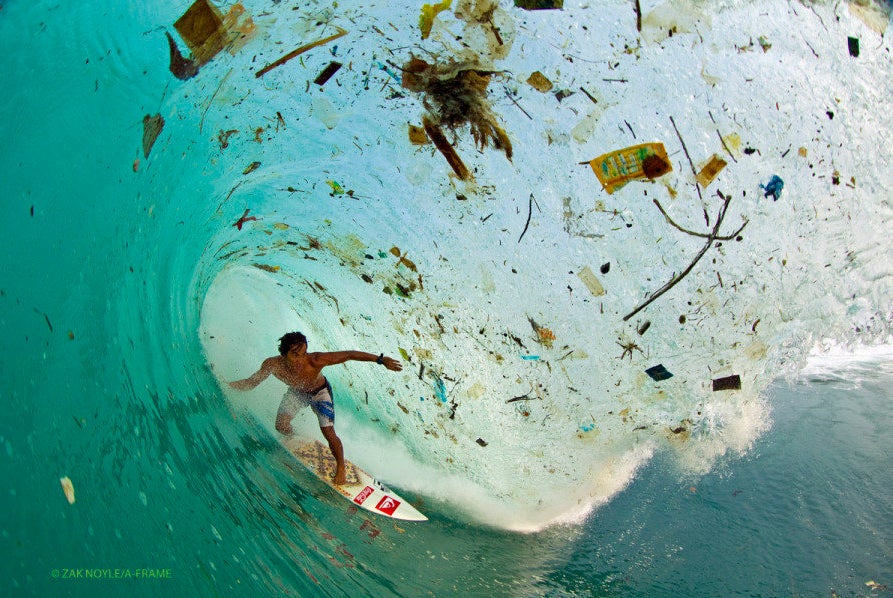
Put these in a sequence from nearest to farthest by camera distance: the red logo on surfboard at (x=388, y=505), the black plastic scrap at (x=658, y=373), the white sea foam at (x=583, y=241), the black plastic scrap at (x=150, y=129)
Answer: the black plastic scrap at (x=150, y=129)
the white sea foam at (x=583, y=241)
the black plastic scrap at (x=658, y=373)
the red logo on surfboard at (x=388, y=505)

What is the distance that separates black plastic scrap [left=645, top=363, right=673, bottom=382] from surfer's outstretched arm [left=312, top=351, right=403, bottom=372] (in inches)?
41.1

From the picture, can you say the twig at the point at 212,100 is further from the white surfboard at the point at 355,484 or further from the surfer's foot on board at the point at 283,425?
the white surfboard at the point at 355,484

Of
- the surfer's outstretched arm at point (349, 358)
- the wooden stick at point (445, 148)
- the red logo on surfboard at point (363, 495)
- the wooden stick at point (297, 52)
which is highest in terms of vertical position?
the wooden stick at point (297, 52)

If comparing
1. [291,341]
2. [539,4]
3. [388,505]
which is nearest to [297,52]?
[539,4]

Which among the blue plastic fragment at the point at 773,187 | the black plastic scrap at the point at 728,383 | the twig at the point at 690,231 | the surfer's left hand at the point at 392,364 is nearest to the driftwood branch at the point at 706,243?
the twig at the point at 690,231

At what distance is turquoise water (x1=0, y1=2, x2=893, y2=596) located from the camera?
1.59 metres

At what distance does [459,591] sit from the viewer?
194cm

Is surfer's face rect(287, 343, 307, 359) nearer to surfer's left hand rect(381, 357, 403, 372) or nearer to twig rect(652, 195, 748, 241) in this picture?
surfer's left hand rect(381, 357, 403, 372)

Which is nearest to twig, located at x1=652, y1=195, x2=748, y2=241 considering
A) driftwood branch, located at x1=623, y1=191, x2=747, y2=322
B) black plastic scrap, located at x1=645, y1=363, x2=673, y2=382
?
driftwood branch, located at x1=623, y1=191, x2=747, y2=322

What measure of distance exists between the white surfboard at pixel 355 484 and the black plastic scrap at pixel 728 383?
137cm

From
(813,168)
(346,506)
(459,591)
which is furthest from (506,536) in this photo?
(813,168)

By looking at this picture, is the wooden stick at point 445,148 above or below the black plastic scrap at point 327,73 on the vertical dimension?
below

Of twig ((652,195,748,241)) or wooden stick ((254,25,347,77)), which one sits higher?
wooden stick ((254,25,347,77))

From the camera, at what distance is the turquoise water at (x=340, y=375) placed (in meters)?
1.59
